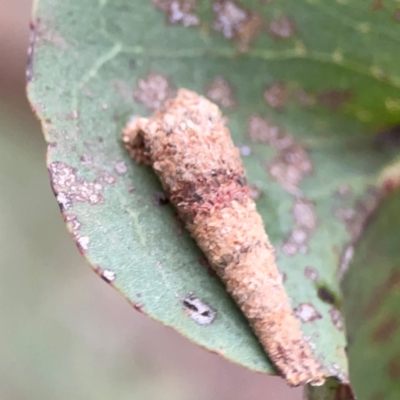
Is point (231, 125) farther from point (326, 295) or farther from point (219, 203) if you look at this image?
point (326, 295)

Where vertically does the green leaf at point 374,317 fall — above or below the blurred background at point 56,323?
above

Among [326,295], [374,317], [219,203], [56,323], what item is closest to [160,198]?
[219,203]

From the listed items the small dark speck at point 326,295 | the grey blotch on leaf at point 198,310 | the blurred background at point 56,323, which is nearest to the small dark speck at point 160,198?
the grey blotch on leaf at point 198,310

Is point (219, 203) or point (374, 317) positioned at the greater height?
point (219, 203)

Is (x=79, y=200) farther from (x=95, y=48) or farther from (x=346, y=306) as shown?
(x=346, y=306)

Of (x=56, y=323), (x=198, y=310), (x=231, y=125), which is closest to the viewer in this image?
(x=198, y=310)

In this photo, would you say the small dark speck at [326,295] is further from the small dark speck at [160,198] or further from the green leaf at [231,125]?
the small dark speck at [160,198]

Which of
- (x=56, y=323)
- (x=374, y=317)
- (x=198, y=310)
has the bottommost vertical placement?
(x=56, y=323)

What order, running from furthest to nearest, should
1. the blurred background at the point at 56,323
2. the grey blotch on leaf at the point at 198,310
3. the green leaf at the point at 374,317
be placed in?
the blurred background at the point at 56,323 → the green leaf at the point at 374,317 → the grey blotch on leaf at the point at 198,310

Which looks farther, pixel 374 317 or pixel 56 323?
pixel 56 323
